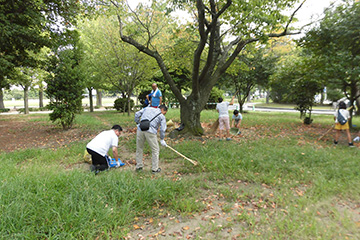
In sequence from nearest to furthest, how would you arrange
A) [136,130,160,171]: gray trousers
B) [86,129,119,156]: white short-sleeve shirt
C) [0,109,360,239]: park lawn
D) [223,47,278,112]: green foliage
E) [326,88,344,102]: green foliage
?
[0,109,360,239]: park lawn → [86,129,119,156]: white short-sleeve shirt → [136,130,160,171]: gray trousers → [223,47,278,112]: green foliage → [326,88,344,102]: green foliage

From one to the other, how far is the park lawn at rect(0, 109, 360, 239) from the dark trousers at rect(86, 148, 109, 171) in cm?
25

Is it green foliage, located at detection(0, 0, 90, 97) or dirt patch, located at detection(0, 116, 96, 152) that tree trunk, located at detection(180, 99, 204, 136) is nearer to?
dirt patch, located at detection(0, 116, 96, 152)

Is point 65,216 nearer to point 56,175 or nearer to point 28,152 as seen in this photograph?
point 56,175

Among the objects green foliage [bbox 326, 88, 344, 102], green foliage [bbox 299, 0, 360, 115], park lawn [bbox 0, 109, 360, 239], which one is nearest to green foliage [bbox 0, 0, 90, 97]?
park lawn [bbox 0, 109, 360, 239]

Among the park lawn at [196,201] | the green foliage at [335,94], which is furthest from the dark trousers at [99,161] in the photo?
the green foliage at [335,94]

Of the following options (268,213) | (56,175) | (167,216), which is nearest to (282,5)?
(268,213)

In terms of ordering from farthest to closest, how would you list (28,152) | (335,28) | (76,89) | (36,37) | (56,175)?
1. (76,89)
2. (36,37)
3. (335,28)
4. (28,152)
5. (56,175)

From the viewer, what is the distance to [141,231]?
2.77 meters

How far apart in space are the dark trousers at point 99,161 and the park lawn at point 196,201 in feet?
0.81

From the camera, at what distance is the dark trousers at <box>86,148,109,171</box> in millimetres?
4383

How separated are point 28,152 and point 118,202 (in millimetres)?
4701

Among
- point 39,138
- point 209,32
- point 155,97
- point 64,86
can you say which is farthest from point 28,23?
point 209,32

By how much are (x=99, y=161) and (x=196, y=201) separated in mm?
2416

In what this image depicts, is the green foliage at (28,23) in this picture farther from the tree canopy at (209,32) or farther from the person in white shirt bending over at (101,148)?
the person in white shirt bending over at (101,148)
